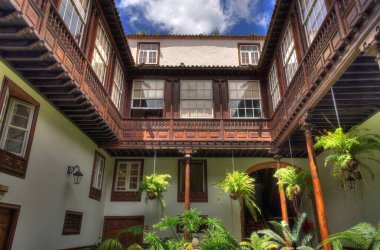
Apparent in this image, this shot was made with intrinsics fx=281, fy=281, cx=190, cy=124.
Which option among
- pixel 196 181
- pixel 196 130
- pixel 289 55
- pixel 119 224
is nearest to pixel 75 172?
Result: pixel 119 224

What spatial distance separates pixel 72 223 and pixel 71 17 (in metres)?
7.39

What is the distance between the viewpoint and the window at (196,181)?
14234mm

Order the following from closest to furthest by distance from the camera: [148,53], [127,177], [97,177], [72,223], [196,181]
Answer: [72,223]
[97,177]
[127,177]
[196,181]
[148,53]

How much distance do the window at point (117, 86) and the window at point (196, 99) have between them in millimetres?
A: 3256

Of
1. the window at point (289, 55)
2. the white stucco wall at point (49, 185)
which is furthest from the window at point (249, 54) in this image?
the white stucco wall at point (49, 185)

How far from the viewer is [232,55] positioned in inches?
699

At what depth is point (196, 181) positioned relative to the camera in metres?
14.9

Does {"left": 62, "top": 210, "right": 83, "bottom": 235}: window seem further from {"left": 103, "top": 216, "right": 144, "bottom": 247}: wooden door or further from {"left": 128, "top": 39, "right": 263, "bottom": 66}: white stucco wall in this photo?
{"left": 128, "top": 39, "right": 263, "bottom": 66}: white stucco wall

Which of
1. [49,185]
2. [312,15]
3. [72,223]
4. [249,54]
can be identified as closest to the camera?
[49,185]

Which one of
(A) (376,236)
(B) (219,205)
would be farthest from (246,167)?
(A) (376,236)

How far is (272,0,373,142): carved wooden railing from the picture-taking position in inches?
236

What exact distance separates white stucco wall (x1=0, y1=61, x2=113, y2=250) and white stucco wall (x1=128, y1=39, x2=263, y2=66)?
831 cm

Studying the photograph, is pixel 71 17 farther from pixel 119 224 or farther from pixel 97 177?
pixel 119 224

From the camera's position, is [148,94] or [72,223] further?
[148,94]
